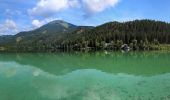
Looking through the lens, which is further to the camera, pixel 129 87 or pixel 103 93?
pixel 129 87

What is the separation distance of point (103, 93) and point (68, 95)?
4.08 metres

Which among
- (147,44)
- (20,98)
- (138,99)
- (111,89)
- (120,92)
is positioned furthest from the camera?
(147,44)

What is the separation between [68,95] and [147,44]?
17063cm

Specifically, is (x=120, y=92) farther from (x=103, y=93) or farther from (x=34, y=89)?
(x=34, y=89)

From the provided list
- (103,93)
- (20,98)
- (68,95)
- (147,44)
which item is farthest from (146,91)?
(147,44)

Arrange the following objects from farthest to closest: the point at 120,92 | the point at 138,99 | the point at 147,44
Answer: the point at 147,44
the point at 120,92
the point at 138,99

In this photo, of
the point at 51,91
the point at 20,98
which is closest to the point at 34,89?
the point at 51,91

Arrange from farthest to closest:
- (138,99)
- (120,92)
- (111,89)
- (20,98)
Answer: (111,89) → (120,92) → (20,98) → (138,99)

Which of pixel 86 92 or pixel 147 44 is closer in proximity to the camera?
pixel 86 92

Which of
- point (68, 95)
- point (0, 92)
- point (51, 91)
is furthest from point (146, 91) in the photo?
point (0, 92)

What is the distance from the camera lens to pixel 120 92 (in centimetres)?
3566

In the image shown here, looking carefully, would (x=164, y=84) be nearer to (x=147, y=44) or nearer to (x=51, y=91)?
(x=51, y=91)

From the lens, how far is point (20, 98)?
1319 inches

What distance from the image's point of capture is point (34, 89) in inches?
1578
